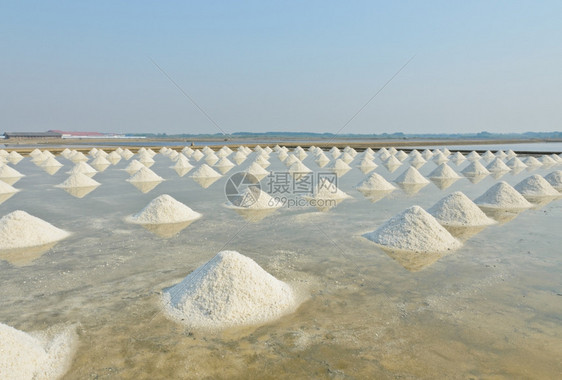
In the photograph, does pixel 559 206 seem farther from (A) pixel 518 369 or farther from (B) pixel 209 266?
(B) pixel 209 266

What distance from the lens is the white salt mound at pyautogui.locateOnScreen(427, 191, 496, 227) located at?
7180 mm

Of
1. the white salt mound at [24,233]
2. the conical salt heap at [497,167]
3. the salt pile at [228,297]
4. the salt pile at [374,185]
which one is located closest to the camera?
the salt pile at [228,297]

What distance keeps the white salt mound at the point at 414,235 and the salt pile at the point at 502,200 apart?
3.73m

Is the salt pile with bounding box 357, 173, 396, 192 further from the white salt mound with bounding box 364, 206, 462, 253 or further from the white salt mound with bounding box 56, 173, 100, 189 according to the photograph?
the white salt mound with bounding box 56, 173, 100, 189

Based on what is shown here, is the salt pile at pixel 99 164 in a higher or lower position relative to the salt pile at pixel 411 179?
lower

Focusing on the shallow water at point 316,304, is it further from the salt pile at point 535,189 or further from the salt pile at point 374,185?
the salt pile at point 374,185

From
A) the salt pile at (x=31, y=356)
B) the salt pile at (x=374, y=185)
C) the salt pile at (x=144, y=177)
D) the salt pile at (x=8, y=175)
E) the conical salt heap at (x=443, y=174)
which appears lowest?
the salt pile at (x=31, y=356)

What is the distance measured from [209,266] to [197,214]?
4.24m

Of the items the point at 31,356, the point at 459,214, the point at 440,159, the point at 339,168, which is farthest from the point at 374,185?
the point at 440,159

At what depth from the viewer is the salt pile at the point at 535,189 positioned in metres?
10.4

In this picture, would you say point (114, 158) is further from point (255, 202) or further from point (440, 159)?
point (440, 159)

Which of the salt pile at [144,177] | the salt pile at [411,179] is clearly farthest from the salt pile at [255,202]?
the salt pile at [411,179]

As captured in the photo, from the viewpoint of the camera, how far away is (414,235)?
583cm

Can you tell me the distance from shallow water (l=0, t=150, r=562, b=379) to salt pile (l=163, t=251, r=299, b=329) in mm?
155
